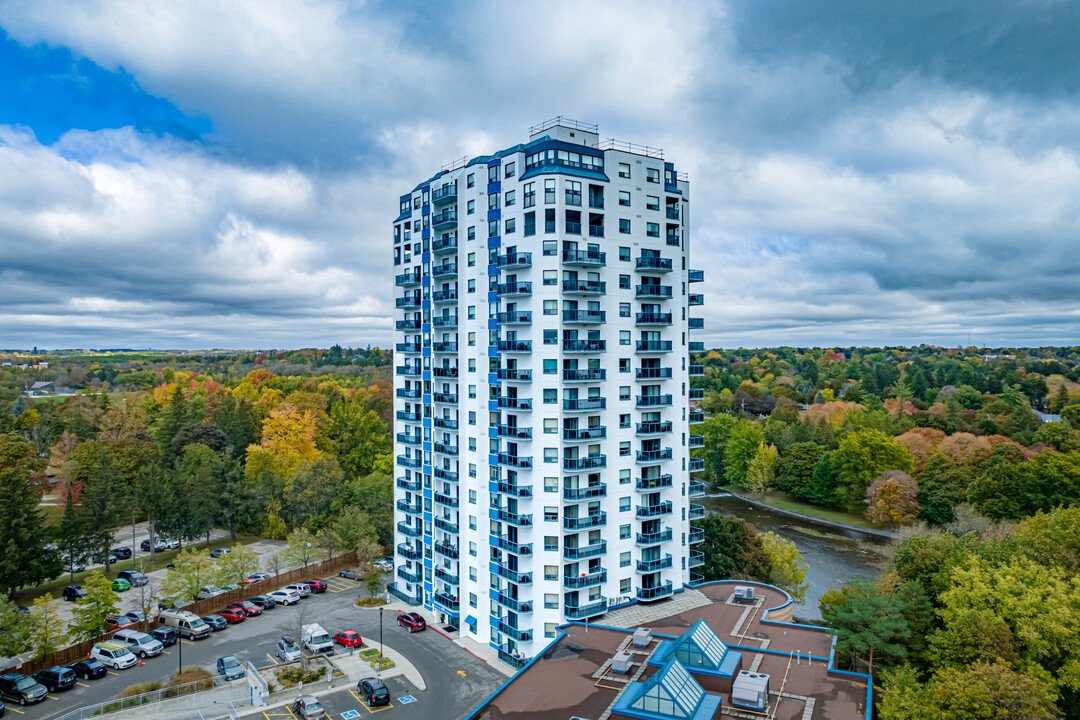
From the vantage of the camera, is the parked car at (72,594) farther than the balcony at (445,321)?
Yes

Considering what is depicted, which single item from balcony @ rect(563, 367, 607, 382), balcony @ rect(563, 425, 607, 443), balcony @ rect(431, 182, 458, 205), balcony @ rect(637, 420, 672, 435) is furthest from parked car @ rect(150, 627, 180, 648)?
balcony @ rect(431, 182, 458, 205)

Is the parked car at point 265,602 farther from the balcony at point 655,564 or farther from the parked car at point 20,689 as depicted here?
the balcony at point 655,564

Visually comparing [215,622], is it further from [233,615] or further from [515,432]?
[515,432]

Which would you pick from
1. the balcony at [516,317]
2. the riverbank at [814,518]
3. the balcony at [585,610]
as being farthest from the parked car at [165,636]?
the riverbank at [814,518]

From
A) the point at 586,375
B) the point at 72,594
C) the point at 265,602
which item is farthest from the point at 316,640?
the point at 72,594

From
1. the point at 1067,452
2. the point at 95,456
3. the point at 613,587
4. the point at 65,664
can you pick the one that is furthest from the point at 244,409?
the point at 1067,452

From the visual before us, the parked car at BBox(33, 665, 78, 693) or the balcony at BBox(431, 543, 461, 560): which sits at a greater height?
the balcony at BBox(431, 543, 461, 560)

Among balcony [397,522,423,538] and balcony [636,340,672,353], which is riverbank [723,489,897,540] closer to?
balcony [636,340,672,353]
